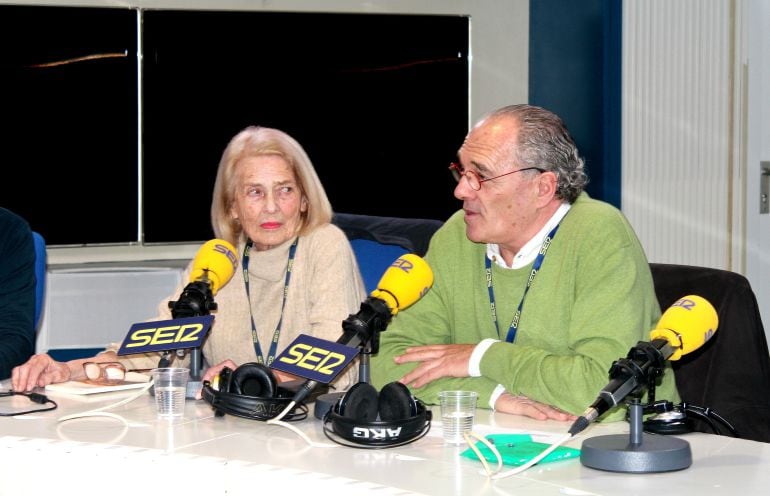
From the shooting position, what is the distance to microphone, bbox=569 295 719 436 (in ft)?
5.66

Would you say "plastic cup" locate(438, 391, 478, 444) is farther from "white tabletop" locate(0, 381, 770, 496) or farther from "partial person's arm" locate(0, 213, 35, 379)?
"partial person's arm" locate(0, 213, 35, 379)

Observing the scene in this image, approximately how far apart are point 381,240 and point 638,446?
1.57 meters

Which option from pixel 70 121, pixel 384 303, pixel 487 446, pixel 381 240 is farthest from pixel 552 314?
pixel 70 121

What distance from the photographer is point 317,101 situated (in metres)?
5.13

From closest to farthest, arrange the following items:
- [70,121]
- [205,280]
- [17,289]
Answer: [205,280], [17,289], [70,121]

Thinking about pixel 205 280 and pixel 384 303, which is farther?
pixel 205 280

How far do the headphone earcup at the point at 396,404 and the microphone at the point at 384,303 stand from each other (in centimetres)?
12

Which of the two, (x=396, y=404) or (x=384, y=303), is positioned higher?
(x=384, y=303)

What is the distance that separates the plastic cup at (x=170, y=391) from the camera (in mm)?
2182

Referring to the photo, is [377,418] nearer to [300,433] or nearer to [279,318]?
[300,433]

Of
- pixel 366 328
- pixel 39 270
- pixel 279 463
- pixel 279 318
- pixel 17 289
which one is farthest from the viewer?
pixel 39 270

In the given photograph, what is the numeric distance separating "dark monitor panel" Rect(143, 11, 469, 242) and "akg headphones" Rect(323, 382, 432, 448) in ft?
10.0

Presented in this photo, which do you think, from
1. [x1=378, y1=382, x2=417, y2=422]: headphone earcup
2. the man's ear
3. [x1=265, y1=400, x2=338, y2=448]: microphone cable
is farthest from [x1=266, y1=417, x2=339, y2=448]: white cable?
Answer: the man's ear

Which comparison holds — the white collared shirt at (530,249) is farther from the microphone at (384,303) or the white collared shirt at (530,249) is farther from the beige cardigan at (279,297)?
the beige cardigan at (279,297)
